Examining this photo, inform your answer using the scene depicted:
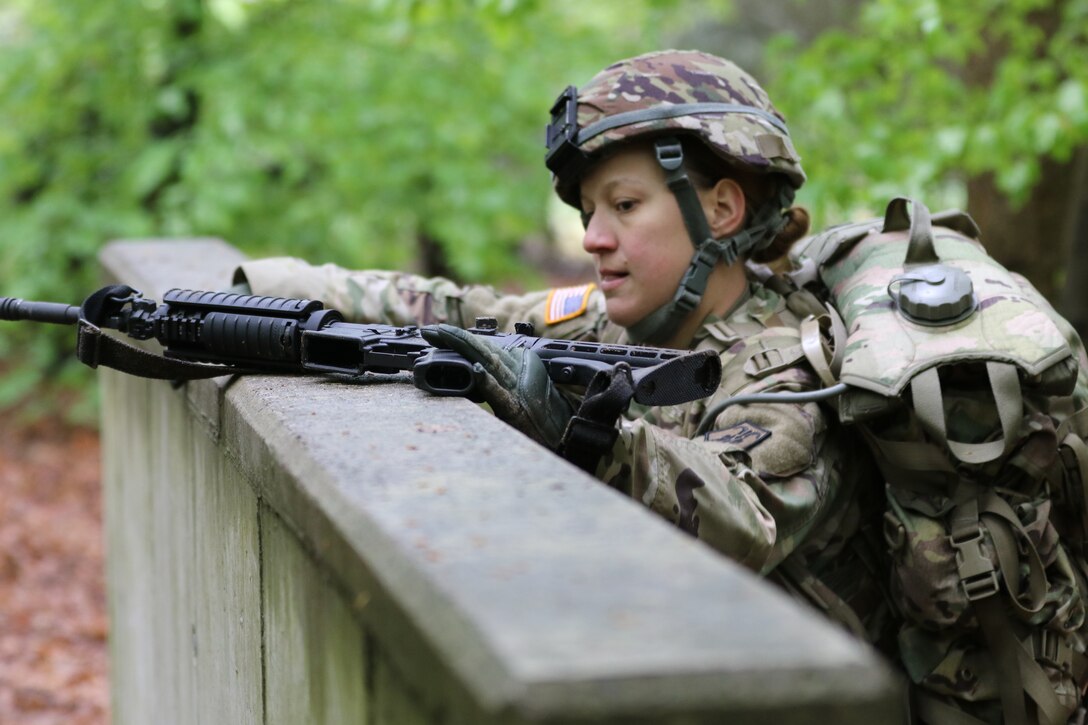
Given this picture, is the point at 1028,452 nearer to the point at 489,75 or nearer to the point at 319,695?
the point at 319,695

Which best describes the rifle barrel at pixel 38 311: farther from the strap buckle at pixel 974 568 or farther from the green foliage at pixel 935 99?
the green foliage at pixel 935 99

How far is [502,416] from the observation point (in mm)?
2594

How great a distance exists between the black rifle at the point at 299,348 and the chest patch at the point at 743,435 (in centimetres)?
24

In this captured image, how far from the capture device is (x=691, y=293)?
3.39 metres

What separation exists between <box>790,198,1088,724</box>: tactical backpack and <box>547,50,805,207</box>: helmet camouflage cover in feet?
1.62

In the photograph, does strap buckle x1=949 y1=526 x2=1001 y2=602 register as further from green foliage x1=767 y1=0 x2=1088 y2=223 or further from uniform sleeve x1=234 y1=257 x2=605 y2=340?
green foliage x1=767 y1=0 x2=1088 y2=223

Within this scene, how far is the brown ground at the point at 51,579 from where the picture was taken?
21.7 feet

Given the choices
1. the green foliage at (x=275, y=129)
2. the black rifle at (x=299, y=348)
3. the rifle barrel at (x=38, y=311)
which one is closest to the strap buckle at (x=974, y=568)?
the black rifle at (x=299, y=348)

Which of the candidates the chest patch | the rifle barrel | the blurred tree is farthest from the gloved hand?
the blurred tree

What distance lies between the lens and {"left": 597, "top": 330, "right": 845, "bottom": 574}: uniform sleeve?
97.5 inches

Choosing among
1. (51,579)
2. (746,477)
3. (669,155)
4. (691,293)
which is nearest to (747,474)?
(746,477)

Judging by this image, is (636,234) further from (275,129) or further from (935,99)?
(275,129)

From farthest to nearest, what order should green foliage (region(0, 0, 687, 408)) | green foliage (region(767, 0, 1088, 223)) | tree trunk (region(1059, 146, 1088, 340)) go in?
green foliage (region(0, 0, 687, 408))
green foliage (region(767, 0, 1088, 223))
tree trunk (region(1059, 146, 1088, 340))

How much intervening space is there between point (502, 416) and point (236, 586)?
2.27ft
